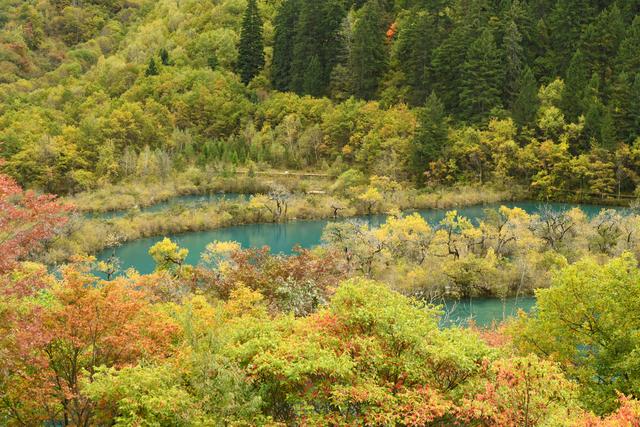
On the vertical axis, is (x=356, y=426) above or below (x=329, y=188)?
above

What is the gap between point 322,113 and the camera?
67312mm

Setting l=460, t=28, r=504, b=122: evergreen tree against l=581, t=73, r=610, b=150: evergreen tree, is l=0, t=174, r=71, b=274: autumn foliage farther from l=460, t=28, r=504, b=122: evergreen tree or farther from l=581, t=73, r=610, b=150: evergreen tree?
l=460, t=28, r=504, b=122: evergreen tree

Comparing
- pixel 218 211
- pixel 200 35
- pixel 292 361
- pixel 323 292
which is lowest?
pixel 218 211

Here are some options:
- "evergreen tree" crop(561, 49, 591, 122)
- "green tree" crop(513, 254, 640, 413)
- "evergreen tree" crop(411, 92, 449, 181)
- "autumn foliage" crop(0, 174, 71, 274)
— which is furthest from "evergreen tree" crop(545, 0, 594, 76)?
"autumn foliage" crop(0, 174, 71, 274)

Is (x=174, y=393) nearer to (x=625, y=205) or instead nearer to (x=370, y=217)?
(x=370, y=217)

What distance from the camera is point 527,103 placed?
56219mm

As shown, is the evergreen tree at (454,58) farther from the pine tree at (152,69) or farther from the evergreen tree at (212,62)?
the pine tree at (152,69)

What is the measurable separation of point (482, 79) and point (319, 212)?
19569mm

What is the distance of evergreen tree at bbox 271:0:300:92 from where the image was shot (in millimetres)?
75688

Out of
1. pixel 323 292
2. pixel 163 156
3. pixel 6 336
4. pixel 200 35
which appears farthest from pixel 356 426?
pixel 200 35

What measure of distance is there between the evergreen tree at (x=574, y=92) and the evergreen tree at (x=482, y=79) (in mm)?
5855

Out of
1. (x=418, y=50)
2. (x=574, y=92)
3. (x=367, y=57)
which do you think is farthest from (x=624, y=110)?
(x=367, y=57)

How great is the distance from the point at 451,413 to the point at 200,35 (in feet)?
257

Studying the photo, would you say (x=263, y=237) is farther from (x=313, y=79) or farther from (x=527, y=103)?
(x=313, y=79)
